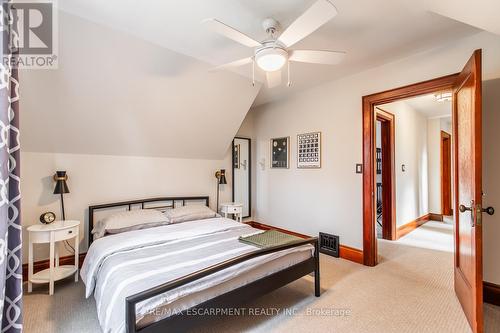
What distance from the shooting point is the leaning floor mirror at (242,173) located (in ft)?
14.8

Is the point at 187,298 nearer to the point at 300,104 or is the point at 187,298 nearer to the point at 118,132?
the point at 118,132

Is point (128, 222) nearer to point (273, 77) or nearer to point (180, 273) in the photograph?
point (180, 273)

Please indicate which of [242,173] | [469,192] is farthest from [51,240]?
[469,192]

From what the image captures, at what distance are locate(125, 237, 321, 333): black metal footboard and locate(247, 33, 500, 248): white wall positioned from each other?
4.07 ft

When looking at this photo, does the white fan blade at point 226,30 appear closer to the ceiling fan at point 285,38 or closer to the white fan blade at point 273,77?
the ceiling fan at point 285,38

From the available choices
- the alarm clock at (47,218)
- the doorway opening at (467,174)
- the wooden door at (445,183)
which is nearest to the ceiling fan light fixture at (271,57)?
the doorway opening at (467,174)

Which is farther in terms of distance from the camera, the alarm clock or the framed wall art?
the framed wall art

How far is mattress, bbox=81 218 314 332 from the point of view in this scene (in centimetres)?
142

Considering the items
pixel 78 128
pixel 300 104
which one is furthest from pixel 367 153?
pixel 78 128

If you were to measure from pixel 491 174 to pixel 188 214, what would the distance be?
11.0ft

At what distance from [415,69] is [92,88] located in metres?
3.63

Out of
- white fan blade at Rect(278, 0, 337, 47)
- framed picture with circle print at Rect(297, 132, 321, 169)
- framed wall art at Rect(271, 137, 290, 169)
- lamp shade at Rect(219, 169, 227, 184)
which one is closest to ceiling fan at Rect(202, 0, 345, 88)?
white fan blade at Rect(278, 0, 337, 47)

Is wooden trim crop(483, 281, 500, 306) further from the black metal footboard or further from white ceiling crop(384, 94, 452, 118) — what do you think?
white ceiling crop(384, 94, 452, 118)

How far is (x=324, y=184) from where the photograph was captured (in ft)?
11.7
